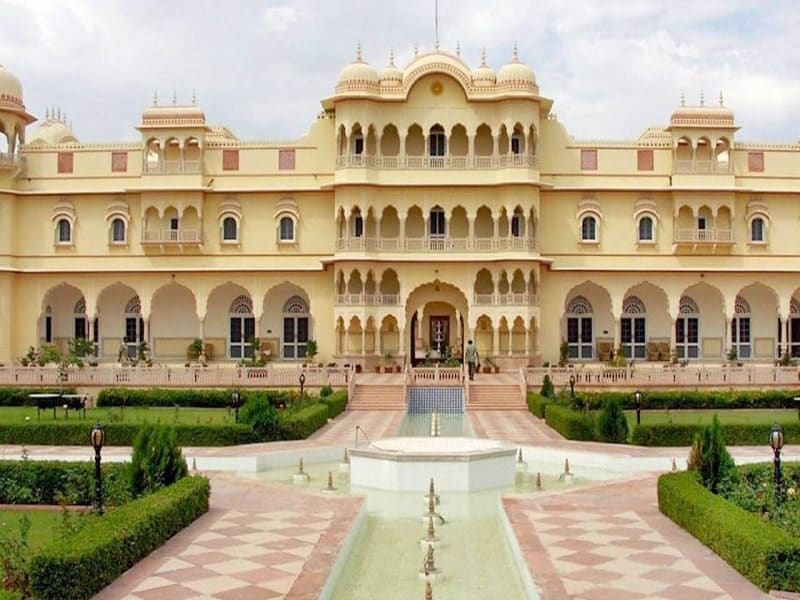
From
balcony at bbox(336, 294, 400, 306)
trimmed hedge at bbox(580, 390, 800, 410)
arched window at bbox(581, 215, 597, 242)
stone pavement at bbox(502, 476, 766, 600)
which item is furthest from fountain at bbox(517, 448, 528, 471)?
arched window at bbox(581, 215, 597, 242)

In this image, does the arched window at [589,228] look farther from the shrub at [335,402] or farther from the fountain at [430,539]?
the fountain at [430,539]

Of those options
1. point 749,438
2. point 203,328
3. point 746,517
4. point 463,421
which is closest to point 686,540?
point 746,517

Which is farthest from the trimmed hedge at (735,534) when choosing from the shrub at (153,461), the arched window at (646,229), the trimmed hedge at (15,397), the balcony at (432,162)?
the arched window at (646,229)

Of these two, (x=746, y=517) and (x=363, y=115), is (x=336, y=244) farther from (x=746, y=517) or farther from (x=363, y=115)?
(x=746, y=517)

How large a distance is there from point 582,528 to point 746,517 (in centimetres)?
226

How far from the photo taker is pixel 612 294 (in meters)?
32.6

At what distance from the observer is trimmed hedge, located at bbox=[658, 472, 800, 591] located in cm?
830

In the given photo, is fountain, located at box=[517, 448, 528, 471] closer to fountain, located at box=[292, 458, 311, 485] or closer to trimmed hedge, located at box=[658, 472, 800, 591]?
fountain, located at box=[292, 458, 311, 485]

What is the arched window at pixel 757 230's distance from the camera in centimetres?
3294

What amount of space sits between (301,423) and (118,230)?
17.1 metres

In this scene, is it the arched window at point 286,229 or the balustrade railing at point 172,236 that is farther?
the arched window at point 286,229

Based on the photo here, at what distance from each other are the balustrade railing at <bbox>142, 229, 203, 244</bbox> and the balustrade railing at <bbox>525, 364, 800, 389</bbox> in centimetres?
1250

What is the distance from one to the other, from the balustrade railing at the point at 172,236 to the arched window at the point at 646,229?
15.1 m

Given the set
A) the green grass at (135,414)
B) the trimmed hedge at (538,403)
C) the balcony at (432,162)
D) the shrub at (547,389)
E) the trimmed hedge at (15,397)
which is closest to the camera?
the green grass at (135,414)
